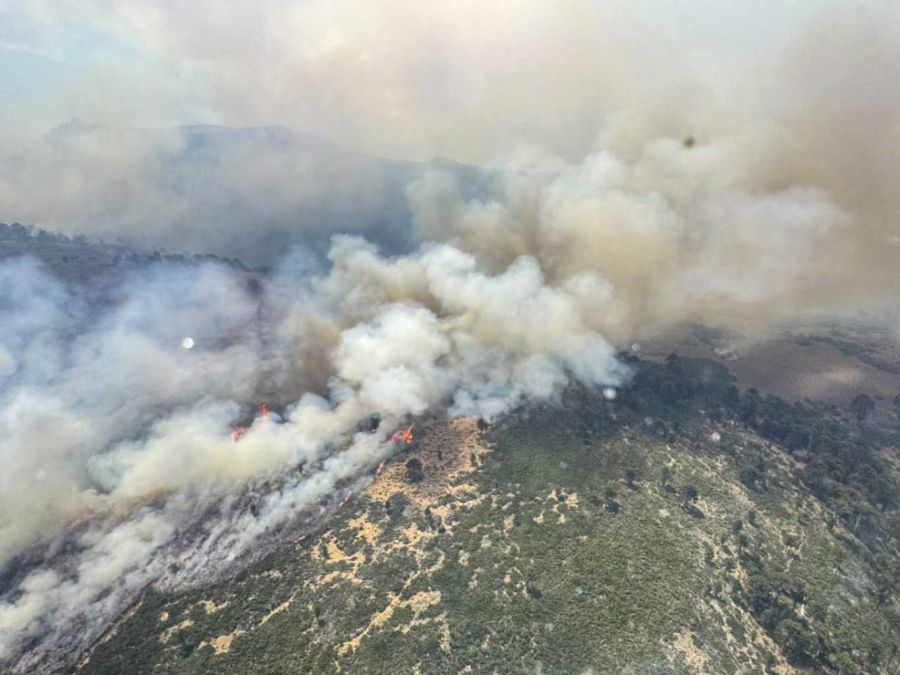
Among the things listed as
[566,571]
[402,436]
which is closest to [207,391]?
[402,436]

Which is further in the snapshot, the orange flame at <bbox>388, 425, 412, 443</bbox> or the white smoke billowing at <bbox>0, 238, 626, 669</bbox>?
the orange flame at <bbox>388, 425, 412, 443</bbox>

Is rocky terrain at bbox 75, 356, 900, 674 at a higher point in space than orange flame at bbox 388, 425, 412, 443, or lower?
lower

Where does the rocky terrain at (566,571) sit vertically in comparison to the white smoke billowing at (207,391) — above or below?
below

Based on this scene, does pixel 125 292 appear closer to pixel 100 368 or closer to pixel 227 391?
pixel 100 368

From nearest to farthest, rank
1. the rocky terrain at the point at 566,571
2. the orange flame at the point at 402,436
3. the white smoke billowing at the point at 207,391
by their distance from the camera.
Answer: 1. the rocky terrain at the point at 566,571
2. the white smoke billowing at the point at 207,391
3. the orange flame at the point at 402,436

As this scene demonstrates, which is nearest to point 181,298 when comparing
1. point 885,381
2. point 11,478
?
point 11,478

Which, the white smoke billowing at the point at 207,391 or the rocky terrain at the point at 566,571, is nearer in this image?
the rocky terrain at the point at 566,571

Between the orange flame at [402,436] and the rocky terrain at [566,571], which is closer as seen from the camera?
the rocky terrain at [566,571]

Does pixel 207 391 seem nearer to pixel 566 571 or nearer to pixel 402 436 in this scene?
pixel 402 436

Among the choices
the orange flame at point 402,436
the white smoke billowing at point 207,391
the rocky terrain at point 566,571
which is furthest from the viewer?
the orange flame at point 402,436
